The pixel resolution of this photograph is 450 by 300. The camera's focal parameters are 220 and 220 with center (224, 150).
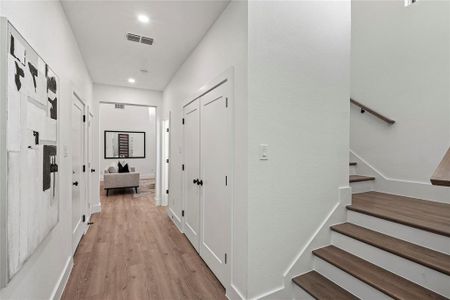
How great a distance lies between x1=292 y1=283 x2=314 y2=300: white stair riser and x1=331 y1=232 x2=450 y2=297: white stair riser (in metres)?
0.57

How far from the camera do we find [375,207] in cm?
226

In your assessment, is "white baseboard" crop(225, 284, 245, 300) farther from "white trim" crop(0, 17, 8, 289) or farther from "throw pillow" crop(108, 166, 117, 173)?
"throw pillow" crop(108, 166, 117, 173)

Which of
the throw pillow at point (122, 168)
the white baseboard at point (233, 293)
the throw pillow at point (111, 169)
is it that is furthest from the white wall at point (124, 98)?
the white baseboard at point (233, 293)

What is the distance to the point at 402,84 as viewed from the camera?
→ 2.87 metres

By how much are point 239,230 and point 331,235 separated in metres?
1.01

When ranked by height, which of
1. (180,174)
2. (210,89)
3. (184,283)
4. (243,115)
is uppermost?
(210,89)

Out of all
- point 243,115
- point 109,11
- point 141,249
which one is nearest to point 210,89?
point 243,115

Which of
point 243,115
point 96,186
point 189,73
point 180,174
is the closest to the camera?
point 243,115

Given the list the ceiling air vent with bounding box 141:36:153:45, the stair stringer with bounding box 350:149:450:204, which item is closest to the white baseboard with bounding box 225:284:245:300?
the stair stringer with bounding box 350:149:450:204

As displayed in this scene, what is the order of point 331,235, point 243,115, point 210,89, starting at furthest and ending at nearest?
point 210,89 < point 331,235 < point 243,115

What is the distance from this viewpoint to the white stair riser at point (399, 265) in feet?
4.81

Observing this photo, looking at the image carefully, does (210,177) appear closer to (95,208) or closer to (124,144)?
(95,208)

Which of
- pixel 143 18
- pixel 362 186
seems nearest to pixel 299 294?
pixel 362 186

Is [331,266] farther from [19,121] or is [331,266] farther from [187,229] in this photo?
[19,121]
